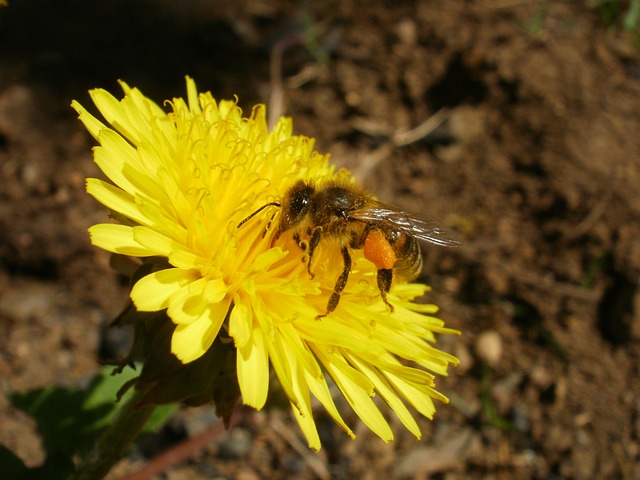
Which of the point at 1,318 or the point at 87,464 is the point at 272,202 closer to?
the point at 87,464

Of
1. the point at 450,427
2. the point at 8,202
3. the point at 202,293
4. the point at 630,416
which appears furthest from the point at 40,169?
the point at 630,416

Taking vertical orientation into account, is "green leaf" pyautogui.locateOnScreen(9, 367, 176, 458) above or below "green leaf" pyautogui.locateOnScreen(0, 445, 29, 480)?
below

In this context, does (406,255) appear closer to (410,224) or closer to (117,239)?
(410,224)

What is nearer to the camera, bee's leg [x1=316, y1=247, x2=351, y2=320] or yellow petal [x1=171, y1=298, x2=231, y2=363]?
yellow petal [x1=171, y1=298, x2=231, y2=363]

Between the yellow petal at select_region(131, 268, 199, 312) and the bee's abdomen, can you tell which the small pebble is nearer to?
the bee's abdomen

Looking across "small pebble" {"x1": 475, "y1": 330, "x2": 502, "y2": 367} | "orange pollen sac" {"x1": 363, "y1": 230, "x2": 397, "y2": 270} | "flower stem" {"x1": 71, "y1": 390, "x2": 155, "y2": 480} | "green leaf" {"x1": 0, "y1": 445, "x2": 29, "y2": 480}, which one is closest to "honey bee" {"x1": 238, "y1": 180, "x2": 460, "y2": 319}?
"orange pollen sac" {"x1": 363, "y1": 230, "x2": 397, "y2": 270}

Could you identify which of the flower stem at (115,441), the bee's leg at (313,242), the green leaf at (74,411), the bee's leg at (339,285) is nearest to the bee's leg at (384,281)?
the bee's leg at (339,285)

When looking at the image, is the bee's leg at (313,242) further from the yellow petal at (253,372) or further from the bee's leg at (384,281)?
the yellow petal at (253,372)

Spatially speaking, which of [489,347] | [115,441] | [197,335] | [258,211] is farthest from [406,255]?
[489,347]
